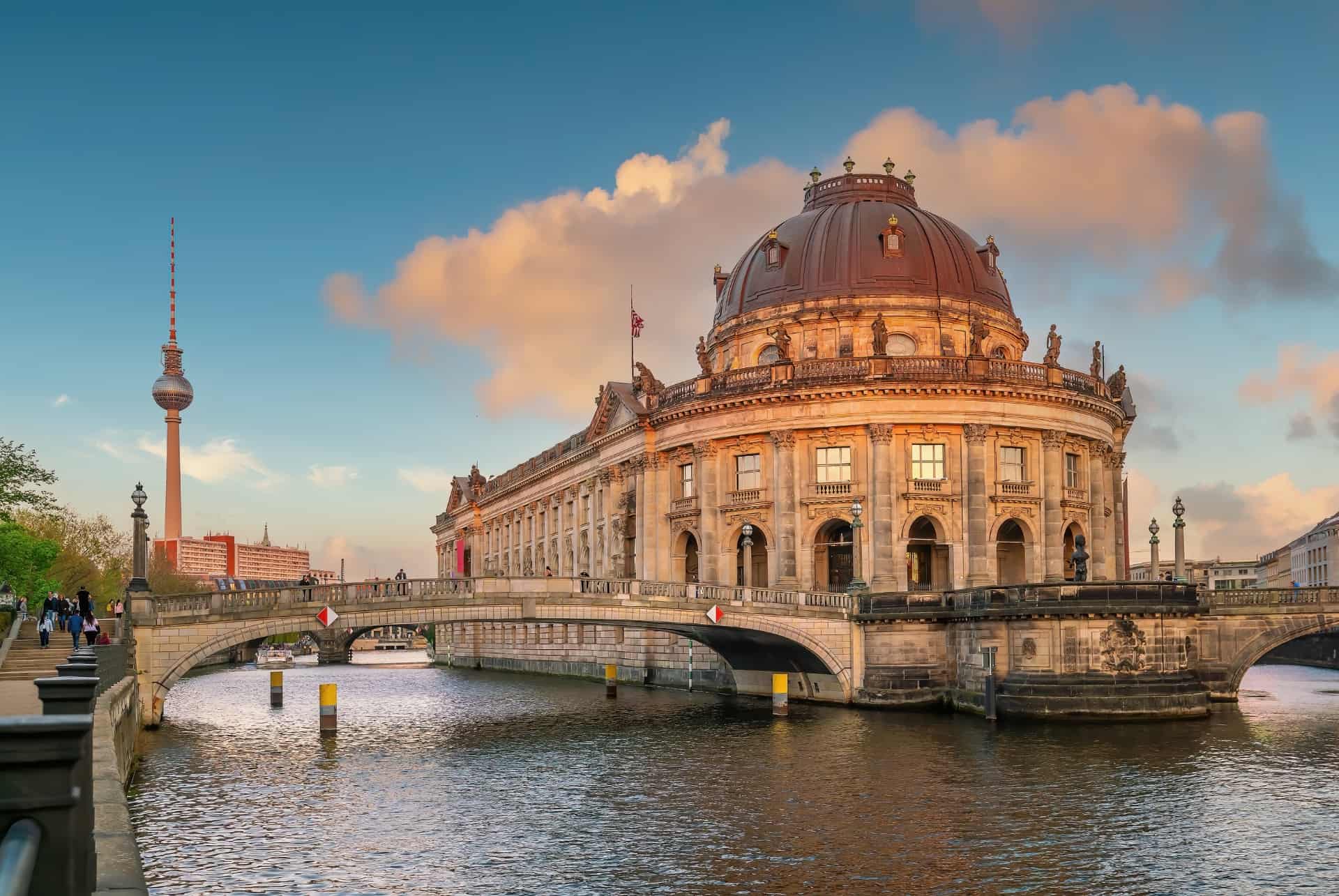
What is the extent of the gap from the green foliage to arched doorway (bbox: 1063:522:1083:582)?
2118 inches

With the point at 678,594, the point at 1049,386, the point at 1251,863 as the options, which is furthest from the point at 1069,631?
the point at 1251,863

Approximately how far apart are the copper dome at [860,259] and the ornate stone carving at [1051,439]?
12.0m

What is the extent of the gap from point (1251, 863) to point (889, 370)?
42.3 meters

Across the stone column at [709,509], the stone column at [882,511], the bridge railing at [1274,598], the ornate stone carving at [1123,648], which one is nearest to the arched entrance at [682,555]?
the stone column at [709,509]

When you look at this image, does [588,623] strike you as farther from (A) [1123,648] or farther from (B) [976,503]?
(B) [976,503]

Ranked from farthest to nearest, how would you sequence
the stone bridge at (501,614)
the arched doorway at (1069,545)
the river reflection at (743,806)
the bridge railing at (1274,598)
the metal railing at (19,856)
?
the arched doorway at (1069,545)
the bridge railing at (1274,598)
the stone bridge at (501,614)
the river reflection at (743,806)
the metal railing at (19,856)

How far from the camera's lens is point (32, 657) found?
144 ft

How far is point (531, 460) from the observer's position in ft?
357

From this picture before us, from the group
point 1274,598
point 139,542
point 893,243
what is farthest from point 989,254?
point 139,542

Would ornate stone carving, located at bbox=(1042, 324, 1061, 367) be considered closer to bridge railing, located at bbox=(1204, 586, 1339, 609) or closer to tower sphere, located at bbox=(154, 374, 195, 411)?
bridge railing, located at bbox=(1204, 586, 1339, 609)

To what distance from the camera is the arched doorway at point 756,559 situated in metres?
71.6

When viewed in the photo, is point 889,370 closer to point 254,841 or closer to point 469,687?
point 469,687

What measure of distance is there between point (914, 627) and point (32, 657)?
34698mm

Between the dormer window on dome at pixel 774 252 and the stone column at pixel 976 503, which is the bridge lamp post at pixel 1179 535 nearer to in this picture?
the stone column at pixel 976 503
